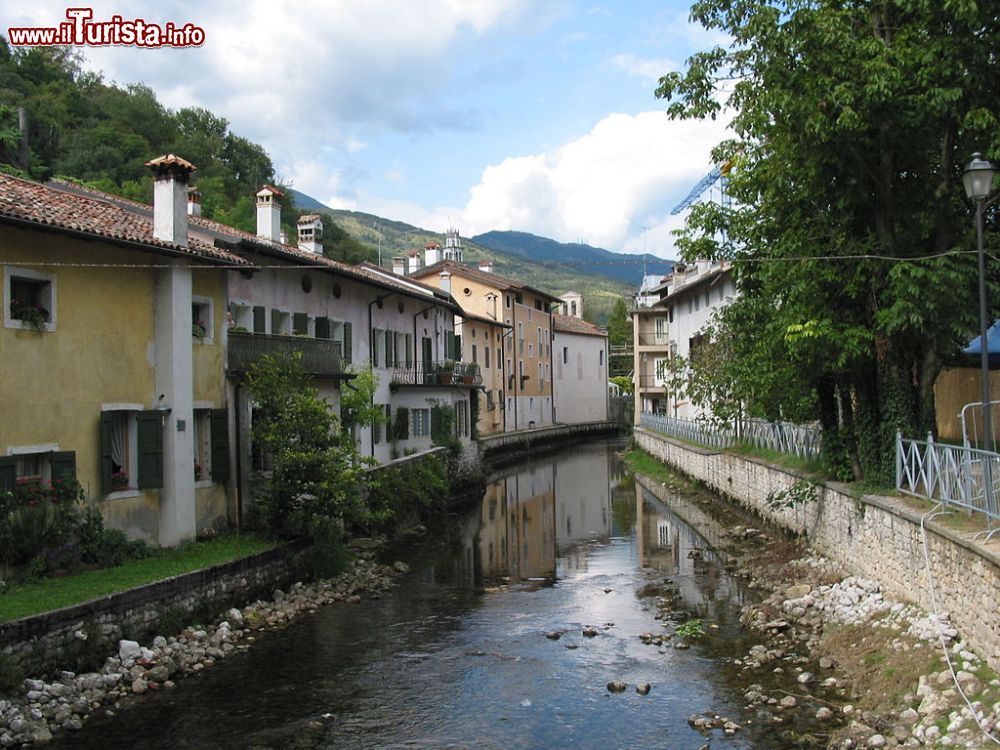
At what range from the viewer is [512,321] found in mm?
61906

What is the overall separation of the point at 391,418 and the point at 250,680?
2020 centimetres

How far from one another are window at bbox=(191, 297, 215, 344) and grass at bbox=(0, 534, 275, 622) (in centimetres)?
437

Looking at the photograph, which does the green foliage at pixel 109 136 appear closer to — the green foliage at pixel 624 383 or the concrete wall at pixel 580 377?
the concrete wall at pixel 580 377

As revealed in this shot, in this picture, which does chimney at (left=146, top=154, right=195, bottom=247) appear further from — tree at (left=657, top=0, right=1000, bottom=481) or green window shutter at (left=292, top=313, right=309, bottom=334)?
tree at (left=657, top=0, right=1000, bottom=481)

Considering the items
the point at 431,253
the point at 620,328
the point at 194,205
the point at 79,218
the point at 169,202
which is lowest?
the point at 79,218

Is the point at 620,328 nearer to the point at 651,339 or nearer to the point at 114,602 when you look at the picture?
the point at 651,339

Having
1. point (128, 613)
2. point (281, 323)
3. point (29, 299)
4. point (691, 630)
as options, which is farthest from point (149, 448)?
point (691, 630)

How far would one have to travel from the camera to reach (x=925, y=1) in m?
13.8

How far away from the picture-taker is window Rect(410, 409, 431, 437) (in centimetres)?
3497

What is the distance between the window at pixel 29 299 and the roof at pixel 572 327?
2304 inches

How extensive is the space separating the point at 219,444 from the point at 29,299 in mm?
5453

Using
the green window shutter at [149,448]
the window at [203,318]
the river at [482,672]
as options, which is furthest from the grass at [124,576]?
the window at [203,318]

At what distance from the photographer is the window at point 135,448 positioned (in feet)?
55.9

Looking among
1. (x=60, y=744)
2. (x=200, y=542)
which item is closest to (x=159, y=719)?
(x=60, y=744)
